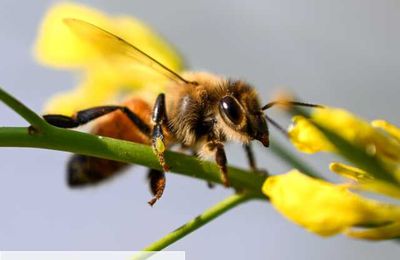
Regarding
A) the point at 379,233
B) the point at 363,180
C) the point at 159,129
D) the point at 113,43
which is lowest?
the point at 379,233

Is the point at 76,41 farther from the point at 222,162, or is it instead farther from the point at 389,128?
the point at 389,128

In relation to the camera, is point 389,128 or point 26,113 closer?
point 26,113

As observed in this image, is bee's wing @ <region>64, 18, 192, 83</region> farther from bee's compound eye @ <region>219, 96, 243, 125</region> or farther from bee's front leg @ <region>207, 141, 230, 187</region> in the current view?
bee's front leg @ <region>207, 141, 230, 187</region>

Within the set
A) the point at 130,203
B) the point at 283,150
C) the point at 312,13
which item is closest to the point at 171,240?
the point at 283,150

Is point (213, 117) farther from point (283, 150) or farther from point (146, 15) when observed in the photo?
point (146, 15)

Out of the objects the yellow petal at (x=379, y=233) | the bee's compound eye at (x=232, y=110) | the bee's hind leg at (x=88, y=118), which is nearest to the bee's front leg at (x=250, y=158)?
the bee's compound eye at (x=232, y=110)

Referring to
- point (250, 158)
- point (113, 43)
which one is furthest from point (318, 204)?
point (113, 43)
